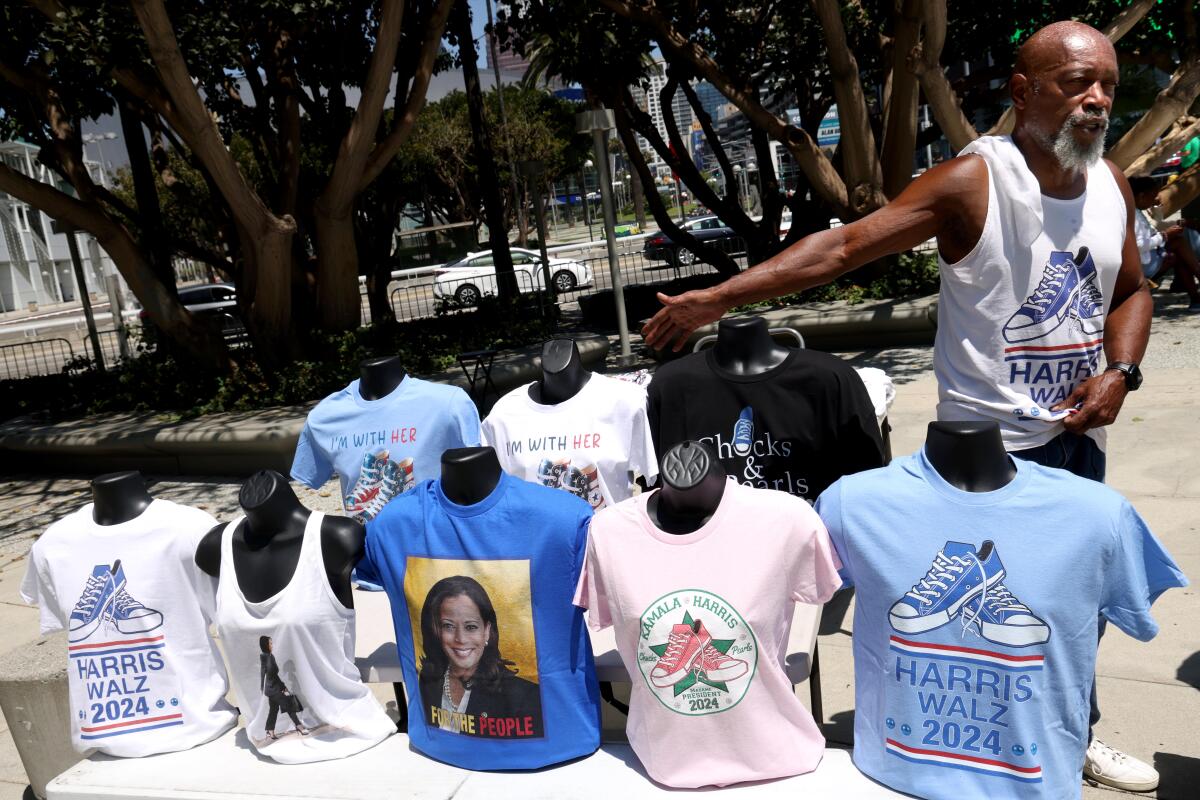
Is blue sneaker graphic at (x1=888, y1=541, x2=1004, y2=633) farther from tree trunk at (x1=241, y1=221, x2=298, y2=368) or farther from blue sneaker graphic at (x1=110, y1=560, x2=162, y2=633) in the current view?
tree trunk at (x1=241, y1=221, x2=298, y2=368)

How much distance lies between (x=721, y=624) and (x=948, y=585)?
0.53 meters

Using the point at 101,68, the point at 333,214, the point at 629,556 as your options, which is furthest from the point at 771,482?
the point at 333,214

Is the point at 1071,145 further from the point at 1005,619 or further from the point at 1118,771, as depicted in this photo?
the point at 1118,771

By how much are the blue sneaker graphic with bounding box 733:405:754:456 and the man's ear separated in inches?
45.9

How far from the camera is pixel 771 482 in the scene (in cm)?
331

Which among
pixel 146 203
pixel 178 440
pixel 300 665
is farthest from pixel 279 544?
pixel 146 203

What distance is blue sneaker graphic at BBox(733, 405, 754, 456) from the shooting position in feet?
10.8

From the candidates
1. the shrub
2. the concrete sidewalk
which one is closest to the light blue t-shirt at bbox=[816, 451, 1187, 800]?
the concrete sidewalk

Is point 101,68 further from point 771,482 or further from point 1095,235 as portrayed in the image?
point 1095,235

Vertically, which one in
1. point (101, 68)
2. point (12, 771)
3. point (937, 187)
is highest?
point (101, 68)

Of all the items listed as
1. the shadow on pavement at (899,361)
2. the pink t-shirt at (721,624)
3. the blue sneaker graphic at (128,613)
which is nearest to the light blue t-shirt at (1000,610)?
the pink t-shirt at (721,624)

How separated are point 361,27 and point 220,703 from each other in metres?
12.3

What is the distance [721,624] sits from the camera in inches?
99.7

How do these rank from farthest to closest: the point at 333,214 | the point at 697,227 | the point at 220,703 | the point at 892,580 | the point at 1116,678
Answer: the point at 697,227 → the point at 333,214 → the point at 1116,678 → the point at 220,703 → the point at 892,580
